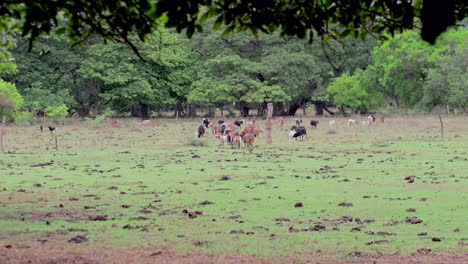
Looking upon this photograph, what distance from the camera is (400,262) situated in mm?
9836

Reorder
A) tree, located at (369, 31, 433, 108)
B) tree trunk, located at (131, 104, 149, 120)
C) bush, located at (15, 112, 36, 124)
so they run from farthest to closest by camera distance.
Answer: tree trunk, located at (131, 104, 149, 120), tree, located at (369, 31, 433, 108), bush, located at (15, 112, 36, 124)

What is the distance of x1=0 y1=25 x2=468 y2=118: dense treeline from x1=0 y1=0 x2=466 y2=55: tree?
47.0 m

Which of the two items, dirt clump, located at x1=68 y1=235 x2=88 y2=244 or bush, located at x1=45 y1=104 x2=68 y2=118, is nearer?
dirt clump, located at x1=68 y1=235 x2=88 y2=244

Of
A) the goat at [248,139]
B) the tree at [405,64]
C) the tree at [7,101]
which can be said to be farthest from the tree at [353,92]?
the goat at [248,139]

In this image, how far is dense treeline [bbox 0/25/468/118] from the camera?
56312 millimetres

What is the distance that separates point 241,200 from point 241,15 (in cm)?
954

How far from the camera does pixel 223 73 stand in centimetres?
6022

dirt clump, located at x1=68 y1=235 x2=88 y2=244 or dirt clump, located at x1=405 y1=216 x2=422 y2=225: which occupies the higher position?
dirt clump, located at x1=405 y1=216 x2=422 y2=225

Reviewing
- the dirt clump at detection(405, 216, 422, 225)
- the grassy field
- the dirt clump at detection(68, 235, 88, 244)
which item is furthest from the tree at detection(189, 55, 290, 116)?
the dirt clump at detection(68, 235, 88, 244)

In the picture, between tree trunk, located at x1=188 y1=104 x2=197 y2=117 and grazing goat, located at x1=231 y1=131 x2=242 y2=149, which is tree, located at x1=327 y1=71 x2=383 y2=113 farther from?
grazing goat, located at x1=231 y1=131 x2=242 y2=149

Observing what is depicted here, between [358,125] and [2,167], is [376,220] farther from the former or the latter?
[358,125]

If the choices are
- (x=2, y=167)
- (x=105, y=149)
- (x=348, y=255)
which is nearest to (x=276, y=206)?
(x=348, y=255)

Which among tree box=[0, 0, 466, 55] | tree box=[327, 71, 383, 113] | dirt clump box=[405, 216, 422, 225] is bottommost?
dirt clump box=[405, 216, 422, 225]

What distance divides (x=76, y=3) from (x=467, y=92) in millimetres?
45233
